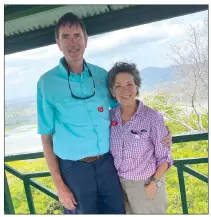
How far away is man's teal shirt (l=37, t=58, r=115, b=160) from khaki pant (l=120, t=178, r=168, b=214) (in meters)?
0.26

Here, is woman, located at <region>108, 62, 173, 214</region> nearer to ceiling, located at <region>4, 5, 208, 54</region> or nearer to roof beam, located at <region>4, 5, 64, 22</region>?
ceiling, located at <region>4, 5, 208, 54</region>

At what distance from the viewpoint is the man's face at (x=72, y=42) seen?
1.43 m

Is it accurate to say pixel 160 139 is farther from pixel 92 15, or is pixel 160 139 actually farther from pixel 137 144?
pixel 92 15

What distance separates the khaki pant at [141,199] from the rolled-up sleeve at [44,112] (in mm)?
520

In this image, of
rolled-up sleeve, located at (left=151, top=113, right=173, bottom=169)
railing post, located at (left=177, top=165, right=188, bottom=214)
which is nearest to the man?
rolled-up sleeve, located at (left=151, top=113, right=173, bottom=169)

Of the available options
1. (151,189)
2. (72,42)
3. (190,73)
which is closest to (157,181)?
(151,189)

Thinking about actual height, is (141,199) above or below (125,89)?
below

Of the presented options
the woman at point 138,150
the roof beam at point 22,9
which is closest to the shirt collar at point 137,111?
the woman at point 138,150

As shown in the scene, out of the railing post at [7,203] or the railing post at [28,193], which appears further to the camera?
the railing post at [28,193]

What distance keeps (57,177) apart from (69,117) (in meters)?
0.34

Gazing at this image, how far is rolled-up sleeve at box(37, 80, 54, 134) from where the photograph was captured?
1.41 metres

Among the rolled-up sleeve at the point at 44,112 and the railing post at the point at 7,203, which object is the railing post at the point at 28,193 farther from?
the rolled-up sleeve at the point at 44,112

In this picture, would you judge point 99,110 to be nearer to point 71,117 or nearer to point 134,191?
point 71,117

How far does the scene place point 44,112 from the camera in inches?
56.1
